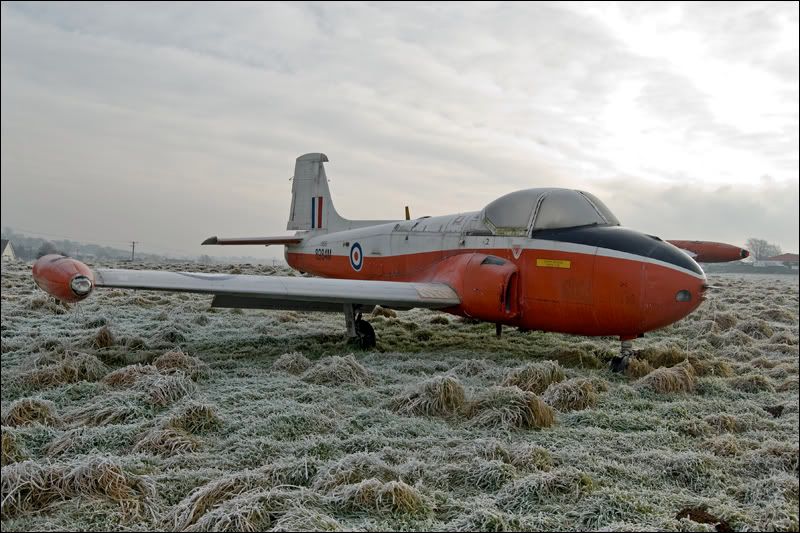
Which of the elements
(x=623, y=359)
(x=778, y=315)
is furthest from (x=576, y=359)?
(x=778, y=315)

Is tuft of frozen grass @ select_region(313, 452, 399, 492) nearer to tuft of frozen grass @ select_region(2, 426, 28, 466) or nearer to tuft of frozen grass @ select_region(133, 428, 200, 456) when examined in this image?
tuft of frozen grass @ select_region(133, 428, 200, 456)

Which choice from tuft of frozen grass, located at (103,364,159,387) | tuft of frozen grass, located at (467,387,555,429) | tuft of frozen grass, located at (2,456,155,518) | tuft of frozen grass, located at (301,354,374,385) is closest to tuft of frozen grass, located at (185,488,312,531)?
tuft of frozen grass, located at (2,456,155,518)

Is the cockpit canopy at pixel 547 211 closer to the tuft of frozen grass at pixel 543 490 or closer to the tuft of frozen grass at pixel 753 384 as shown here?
the tuft of frozen grass at pixel 753 384

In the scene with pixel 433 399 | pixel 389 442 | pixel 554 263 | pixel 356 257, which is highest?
pixel 356 257

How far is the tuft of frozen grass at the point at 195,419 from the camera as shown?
4.30 metres

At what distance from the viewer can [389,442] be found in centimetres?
412

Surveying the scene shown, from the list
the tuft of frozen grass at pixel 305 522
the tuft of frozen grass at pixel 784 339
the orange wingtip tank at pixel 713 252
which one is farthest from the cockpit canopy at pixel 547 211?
the tuft of frozen grass at pixel 305 522

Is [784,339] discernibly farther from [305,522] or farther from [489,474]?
[305,522]

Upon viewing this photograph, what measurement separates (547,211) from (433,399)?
3938mm

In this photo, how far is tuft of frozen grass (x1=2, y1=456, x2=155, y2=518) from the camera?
300 centimetres

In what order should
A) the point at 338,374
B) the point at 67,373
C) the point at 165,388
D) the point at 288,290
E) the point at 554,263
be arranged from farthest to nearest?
1. the point at 288,290
2. the point at 554,263
3. the point at 338,374
4. the point at 67,373
5. the point at 165,388

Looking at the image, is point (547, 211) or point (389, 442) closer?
point (389, 442)

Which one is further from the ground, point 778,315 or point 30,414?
point 778,315

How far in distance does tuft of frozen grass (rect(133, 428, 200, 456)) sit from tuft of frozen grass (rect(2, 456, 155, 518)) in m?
0.52
